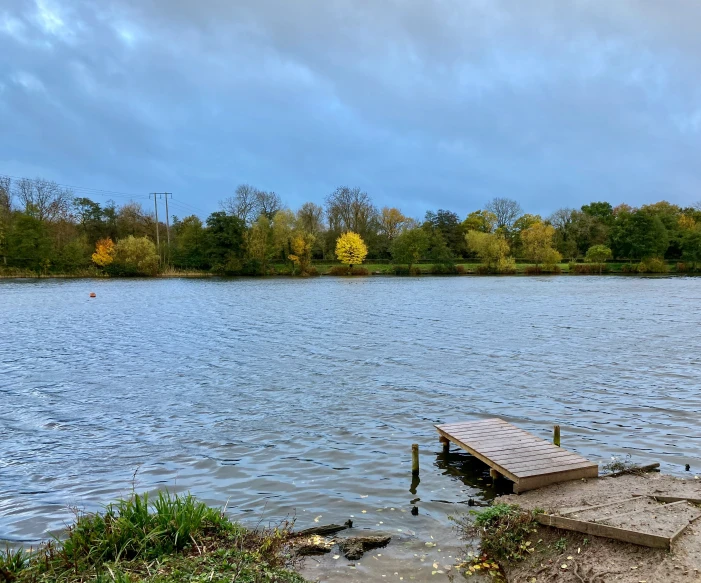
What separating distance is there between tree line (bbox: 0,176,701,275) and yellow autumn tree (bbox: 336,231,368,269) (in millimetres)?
903

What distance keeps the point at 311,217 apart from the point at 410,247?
77.3 feet

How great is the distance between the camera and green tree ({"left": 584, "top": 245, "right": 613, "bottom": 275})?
10181 cm

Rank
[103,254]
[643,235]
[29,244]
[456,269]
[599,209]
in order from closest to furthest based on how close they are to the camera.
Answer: [29,244] → [103,254] → [643,235] → [456,269] → [599,209]

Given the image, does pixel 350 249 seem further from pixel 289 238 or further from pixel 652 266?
pixel 652 266

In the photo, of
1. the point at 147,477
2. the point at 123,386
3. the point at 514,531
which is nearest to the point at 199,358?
→ the point at 123,386

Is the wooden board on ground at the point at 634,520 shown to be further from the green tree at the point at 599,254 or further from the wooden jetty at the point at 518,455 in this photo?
the green tree at the point at 599,254

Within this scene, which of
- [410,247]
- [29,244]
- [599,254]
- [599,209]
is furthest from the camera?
[599,209]

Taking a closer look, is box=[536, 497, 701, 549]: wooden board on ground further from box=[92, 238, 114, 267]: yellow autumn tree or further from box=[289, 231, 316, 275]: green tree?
box=[92, 238, 114, 267]: yellow autumn tree

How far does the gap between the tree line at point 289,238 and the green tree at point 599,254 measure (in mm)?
195

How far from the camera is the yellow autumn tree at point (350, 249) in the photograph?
330 feet

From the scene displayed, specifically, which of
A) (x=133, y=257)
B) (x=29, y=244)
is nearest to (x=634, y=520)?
(x=133, y=257)

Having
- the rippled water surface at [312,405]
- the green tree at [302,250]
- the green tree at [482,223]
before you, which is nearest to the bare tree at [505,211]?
the green tree at [482,223]

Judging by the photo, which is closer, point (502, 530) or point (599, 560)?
point (599, 560)

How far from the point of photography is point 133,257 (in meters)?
92.8
